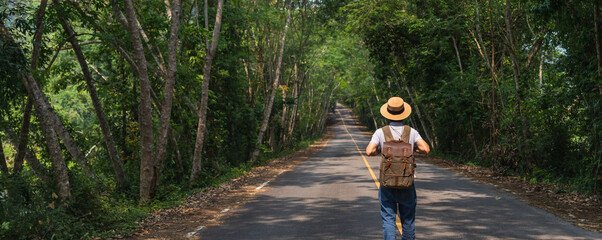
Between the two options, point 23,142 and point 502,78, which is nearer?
point 23,142

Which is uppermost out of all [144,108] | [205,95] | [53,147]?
[205,95]

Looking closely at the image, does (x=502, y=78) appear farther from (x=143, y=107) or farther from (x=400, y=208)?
(x=400, y=208)

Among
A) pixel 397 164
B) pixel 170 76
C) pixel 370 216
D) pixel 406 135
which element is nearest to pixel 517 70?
pixel 370 216

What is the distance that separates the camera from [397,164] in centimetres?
543

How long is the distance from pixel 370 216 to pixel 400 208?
317 cm

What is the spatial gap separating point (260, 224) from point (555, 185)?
9028 millimetres

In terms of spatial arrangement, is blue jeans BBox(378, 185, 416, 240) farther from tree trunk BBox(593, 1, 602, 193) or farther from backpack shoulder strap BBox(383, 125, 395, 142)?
tree trunk BBox(593, 1, 602, 193)

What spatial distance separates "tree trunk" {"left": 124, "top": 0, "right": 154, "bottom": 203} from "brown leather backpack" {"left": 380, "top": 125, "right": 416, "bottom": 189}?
7.41 m

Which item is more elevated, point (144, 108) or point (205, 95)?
point (205, 95)

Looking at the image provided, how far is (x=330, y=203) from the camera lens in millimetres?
10484

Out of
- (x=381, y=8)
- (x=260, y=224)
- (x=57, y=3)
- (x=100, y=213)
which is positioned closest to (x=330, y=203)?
(x=260, y=224)

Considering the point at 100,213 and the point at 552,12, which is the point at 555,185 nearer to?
the point at 552,12

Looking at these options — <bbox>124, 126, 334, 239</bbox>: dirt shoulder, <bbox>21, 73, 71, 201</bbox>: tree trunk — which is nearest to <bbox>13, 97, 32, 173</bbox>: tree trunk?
<bbox>21, 73, 71, 201</bbox>: tree trunk

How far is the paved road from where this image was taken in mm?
7367
